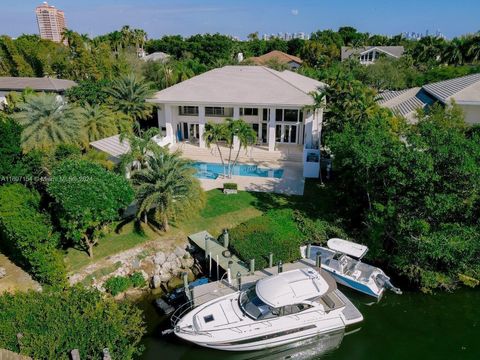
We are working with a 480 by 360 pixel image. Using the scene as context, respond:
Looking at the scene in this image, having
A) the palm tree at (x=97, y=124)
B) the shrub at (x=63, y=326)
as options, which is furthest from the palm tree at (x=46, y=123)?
the shrub at (x=63, y=326)

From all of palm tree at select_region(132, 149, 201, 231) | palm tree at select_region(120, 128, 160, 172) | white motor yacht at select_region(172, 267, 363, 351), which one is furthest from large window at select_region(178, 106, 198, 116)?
white motor yacht at select_region(172, 267, 363, 351)

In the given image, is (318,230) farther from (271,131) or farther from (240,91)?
(240,91)

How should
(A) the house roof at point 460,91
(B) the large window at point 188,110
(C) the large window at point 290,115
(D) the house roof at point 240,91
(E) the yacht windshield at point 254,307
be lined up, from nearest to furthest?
(E) the yacht windshield at point 254,307 → (A) the house roof at point 460,91 → (D) the house roof at point 240,91 → (C) the large window at point 290,115 → (B) the large window at point 188,110

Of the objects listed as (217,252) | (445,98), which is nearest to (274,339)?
(217,252)

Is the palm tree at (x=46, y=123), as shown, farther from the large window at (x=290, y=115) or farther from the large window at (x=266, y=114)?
the large window at (x=290, y=115)

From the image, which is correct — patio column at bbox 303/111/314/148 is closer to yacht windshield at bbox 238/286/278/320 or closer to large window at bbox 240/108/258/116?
large window at bbox 240/108/258/116

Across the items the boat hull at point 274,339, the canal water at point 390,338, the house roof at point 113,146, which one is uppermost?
the house roof at point 113,146

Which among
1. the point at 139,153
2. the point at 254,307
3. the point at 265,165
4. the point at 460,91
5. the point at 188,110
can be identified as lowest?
the point at 254,307
